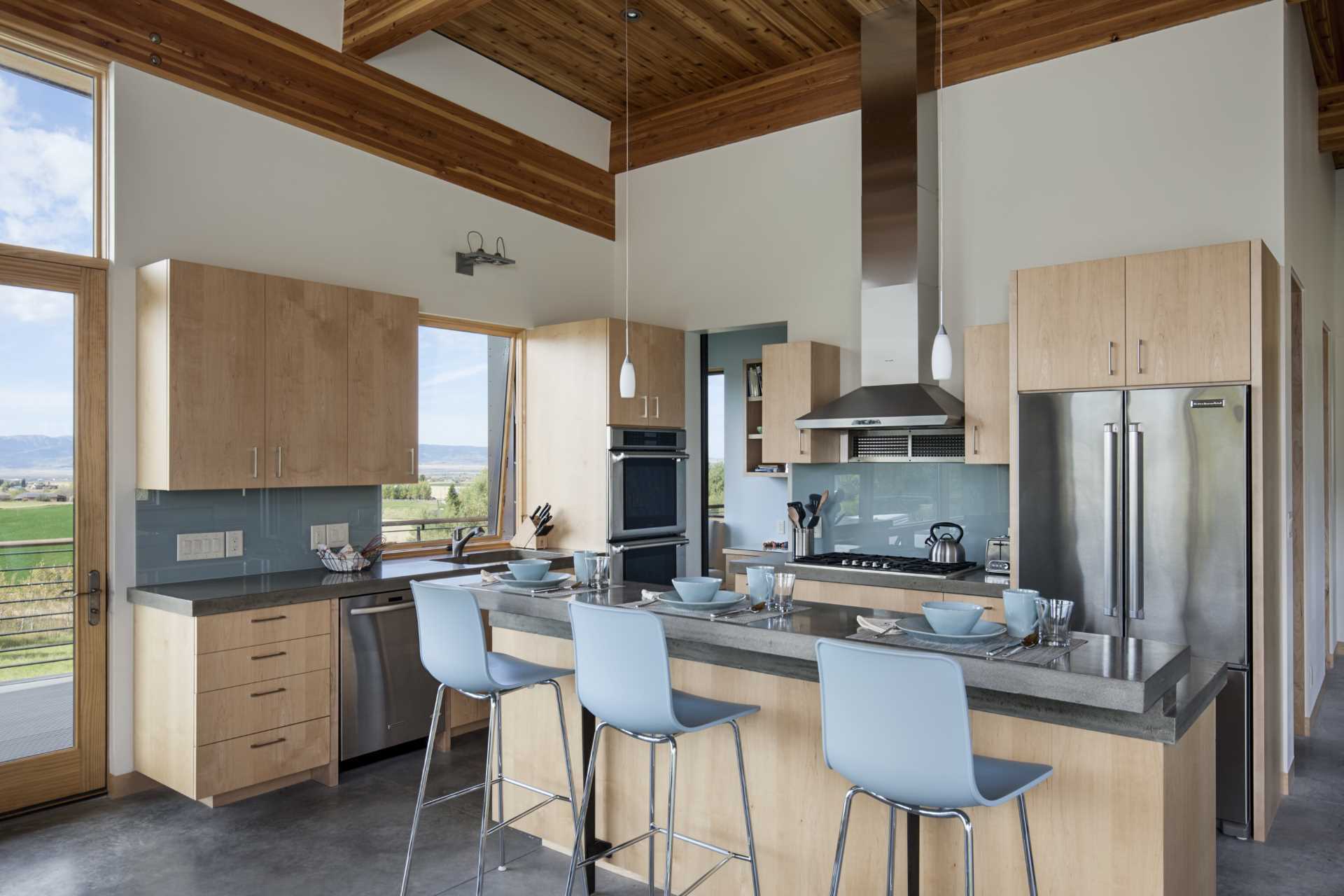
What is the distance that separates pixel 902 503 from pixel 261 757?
342 centimetres

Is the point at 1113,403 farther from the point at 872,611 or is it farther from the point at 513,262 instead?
the point at 513,262

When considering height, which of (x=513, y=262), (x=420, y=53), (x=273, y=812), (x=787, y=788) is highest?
(x=420, y=53)

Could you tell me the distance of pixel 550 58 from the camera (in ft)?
17.8

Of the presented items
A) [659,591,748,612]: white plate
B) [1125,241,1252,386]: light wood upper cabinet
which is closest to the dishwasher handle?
[659,591,748,612]: white plate

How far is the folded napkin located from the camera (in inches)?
94.3

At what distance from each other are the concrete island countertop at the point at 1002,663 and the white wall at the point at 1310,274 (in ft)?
7.64

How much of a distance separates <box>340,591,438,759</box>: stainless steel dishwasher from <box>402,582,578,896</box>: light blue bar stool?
3.76 ft

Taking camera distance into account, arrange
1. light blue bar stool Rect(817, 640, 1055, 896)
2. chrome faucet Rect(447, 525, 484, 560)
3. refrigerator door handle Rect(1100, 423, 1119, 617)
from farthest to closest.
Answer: chrome faucet Rect(447, 525, 484, 560), refrigerator door handle Rect(1100, 423, 1119, 617), light blue bar stool Rect(817, 640, 1055, 896)

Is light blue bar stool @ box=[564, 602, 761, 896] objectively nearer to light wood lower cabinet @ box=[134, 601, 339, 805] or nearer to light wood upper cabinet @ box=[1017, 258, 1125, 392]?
Answer: light wood lower cabinet @ box=[134, 601, 339, 805]

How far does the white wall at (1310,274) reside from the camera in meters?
4.11

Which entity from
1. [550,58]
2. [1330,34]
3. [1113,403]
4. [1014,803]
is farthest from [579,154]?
[1014,803]

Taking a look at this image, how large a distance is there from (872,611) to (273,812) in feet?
8.61

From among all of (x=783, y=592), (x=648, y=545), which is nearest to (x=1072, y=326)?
(x=783, y=592)

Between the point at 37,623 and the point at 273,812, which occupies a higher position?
the point at 37,623
